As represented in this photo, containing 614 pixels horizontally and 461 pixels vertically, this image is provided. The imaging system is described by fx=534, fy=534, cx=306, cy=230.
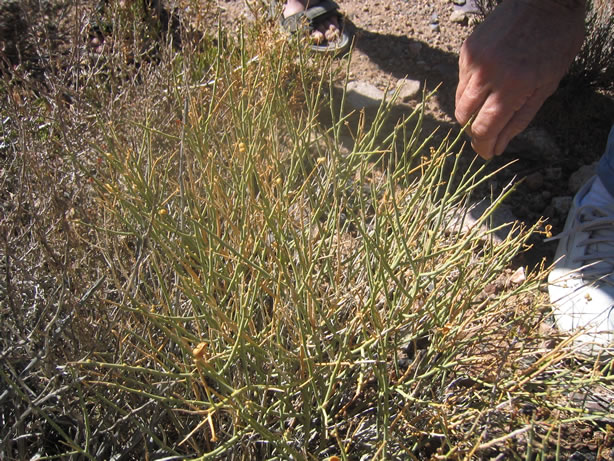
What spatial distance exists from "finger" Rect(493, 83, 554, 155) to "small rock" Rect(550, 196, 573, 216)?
801 millimetres

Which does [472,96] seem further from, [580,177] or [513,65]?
[580,177]

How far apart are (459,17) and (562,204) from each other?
1.46m

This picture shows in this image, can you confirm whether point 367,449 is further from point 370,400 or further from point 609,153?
point 609,153

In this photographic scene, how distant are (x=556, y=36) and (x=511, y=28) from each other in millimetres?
113

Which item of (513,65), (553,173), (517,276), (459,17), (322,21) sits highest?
(513,65)

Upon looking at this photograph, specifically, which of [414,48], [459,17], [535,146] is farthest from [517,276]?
[459,17]

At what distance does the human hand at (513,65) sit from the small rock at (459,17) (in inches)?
65.8

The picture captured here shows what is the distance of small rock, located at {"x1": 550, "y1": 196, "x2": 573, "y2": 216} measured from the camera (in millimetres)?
1994

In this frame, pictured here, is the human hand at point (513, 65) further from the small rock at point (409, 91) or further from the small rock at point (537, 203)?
the small rock at point (409, 91)

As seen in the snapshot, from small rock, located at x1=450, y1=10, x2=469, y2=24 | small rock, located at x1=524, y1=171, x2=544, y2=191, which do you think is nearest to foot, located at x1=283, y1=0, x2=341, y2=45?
small rock, located at x1=450, y1=10, x2=469, y2=24

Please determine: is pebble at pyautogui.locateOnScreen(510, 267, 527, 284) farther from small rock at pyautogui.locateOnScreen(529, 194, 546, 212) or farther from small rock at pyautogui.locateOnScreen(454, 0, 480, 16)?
small rock at pyautogui.locateOnScreen(454, 0, 480, 16)

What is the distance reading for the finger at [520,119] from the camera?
1303 millimetres

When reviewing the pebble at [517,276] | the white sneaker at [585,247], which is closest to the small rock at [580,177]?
the white sneaker at [585,247]

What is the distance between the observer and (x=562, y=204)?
2.00m
